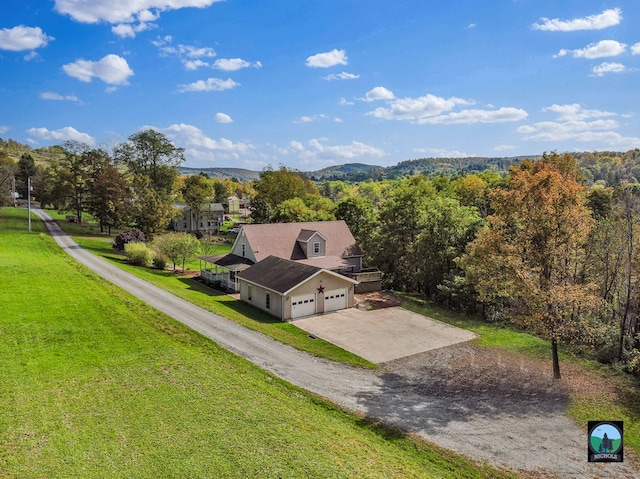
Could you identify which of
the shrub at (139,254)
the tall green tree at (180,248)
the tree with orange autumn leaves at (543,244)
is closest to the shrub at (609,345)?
the tree with orange autumn leaves at (543,244)

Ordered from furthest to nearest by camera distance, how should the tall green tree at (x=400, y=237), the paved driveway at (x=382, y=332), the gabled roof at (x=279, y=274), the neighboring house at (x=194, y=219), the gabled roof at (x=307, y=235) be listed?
the neighboring house at (x=194, y=219) → the tall green tree at (x=400, y=237) → the gabled roof at (x=307, y=235) → the gabled roof at (x=279, y=274) → the paved driveway at (x=382, y=332)

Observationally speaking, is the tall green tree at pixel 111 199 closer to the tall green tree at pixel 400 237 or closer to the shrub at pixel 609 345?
the tall green tree at pixel 400 237

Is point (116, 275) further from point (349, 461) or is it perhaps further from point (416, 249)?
point (349, 461)

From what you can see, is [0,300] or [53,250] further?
[53,250]

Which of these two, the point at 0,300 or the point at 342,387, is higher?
the point at 0,300

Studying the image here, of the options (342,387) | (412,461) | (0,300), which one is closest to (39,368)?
(0,300)

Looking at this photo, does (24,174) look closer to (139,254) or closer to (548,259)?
(139,254)
